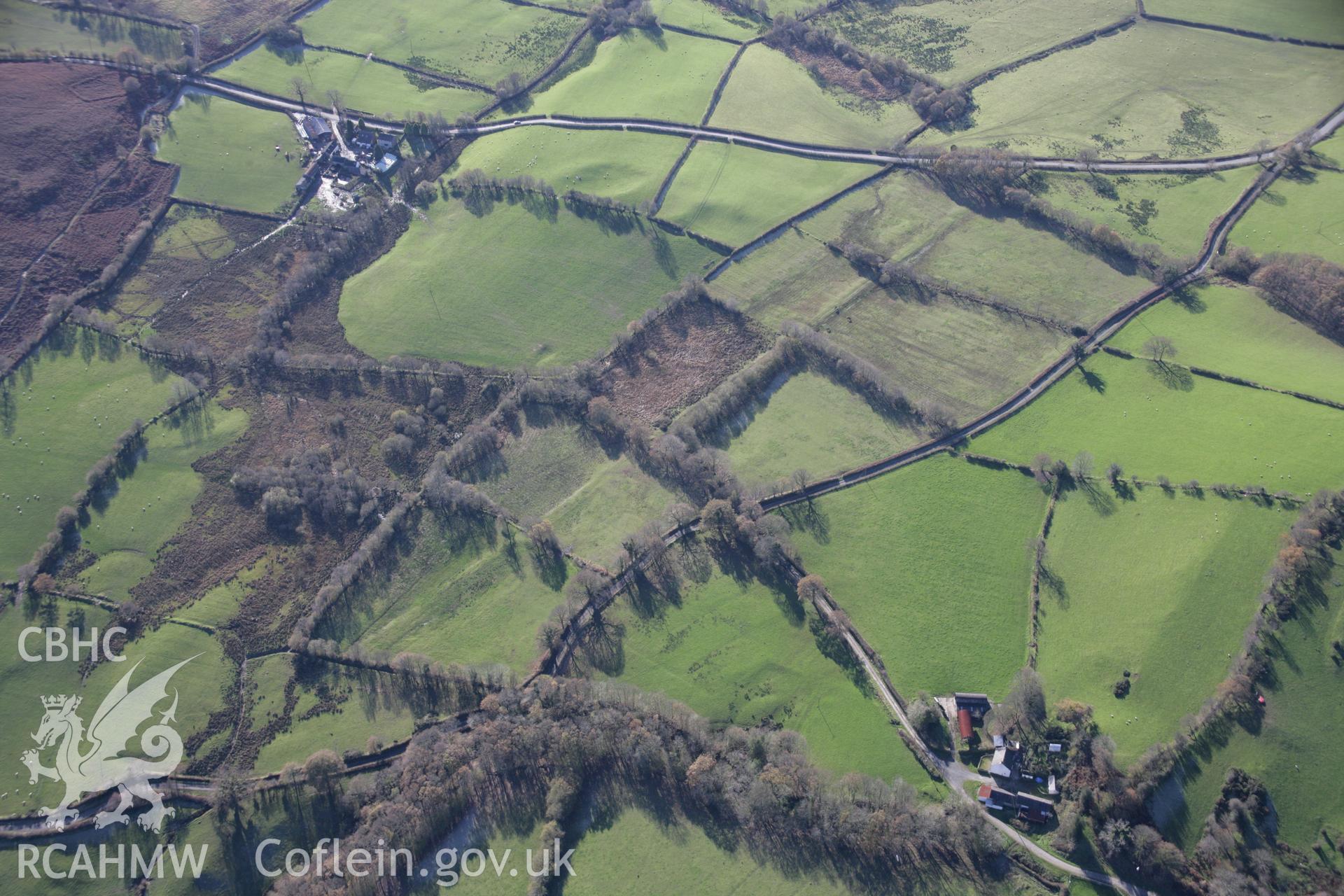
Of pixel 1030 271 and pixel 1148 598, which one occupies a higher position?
pixel 1030 271

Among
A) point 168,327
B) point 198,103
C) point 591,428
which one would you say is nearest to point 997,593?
point 591,428

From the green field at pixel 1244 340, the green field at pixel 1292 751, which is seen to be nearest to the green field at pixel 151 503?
the green field at pixel 1292 751

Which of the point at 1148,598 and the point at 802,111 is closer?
the point at 1148,598

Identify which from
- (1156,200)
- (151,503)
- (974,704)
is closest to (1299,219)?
(1156,200)

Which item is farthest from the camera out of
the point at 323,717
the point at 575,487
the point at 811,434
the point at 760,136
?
the point at 760,136

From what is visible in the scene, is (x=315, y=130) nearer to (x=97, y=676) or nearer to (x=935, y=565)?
(x=97, y=676)

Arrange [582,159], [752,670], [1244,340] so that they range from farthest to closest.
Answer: [582,159] < [1244,340] < [752,670]

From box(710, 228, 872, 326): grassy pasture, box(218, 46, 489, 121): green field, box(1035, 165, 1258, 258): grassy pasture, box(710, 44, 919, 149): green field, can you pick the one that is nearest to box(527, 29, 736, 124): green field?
box(710, 44, 919, 149): green field
